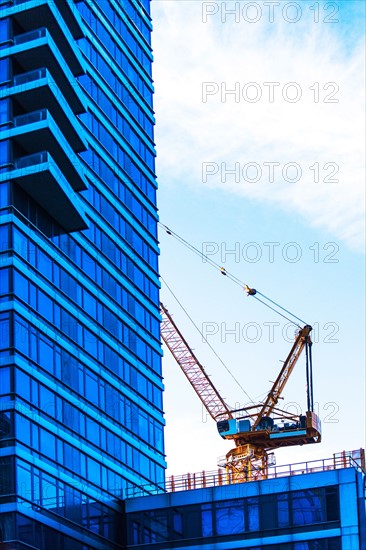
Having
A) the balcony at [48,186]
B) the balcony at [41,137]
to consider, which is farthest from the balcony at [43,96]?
the balcony at [48,186]

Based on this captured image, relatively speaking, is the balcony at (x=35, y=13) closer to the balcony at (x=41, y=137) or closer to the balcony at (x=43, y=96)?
the balcony at (x=43, y=96)

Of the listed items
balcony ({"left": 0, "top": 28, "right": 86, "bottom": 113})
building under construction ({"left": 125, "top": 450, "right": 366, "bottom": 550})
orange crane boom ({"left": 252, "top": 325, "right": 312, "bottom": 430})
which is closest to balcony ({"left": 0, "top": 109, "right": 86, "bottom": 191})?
balcony ({"left": 0, "top": 28, "right": 86, "bottom": 113})

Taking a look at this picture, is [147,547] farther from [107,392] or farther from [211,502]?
[107,392]

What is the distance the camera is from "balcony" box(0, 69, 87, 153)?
253 feet

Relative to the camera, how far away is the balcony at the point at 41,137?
76.4 metres

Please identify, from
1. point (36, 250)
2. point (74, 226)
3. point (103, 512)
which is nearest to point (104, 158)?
point (74, 226)

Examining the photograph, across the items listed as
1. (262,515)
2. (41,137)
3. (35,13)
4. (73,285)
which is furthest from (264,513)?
(35,13)

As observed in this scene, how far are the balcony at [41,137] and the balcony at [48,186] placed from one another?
50.6 inches

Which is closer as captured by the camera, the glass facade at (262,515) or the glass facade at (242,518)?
the glass facade at (262,515)

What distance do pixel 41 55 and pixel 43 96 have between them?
2.81 m

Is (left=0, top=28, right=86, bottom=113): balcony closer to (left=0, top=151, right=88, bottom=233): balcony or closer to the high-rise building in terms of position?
the high-rise building

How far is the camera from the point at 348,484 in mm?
74625

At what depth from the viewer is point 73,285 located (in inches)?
3191

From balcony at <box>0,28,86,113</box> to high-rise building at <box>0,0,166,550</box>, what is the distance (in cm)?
11
